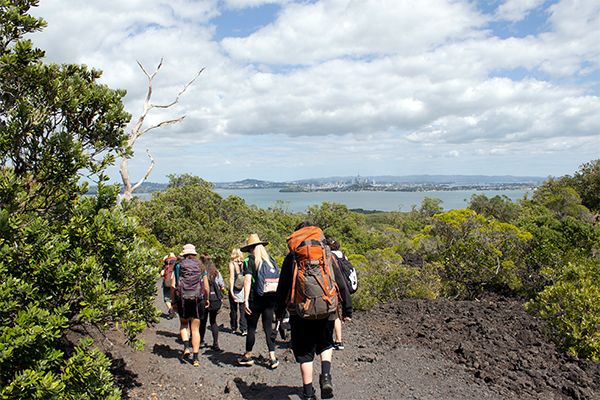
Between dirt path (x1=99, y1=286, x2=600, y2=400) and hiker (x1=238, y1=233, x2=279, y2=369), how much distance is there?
44cm

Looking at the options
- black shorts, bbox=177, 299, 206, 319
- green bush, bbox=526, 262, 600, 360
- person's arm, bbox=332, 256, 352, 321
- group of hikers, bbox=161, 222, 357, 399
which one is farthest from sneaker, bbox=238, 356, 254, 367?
green bush, bbox=526, 262, 600, 360

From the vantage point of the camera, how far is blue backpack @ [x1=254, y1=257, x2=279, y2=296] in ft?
15.8

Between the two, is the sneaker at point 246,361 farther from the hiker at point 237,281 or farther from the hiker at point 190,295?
the hiker at point 237,281

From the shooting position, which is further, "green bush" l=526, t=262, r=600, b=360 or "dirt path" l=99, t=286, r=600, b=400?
"green bush" l=526, t=262, r=600, b=360

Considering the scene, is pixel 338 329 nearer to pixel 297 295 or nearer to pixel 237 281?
pixel 237 281

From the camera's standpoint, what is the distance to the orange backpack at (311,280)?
342 centimetres

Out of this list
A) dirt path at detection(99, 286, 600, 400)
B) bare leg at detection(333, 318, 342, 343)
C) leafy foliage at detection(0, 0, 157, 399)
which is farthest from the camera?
bare leg at detection(333, 318, 342, 343)

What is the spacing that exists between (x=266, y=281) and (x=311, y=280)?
4.89 feet

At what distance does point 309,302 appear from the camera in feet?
11.2

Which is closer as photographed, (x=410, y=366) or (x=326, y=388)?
(x=326, y=388)

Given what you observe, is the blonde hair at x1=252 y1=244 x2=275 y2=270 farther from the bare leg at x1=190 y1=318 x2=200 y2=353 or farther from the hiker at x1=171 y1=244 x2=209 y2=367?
the bare leg at x1=190 y1=318 x2=200 y2=353

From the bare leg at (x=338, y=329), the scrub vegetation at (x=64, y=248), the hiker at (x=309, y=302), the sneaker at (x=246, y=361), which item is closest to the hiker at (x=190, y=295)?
the sneaker at (x=246, y=361)

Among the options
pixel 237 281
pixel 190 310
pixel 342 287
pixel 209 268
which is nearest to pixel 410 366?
pixel 342 287

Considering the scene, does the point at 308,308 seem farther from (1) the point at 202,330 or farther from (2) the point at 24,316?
(1) the point at 202,330
